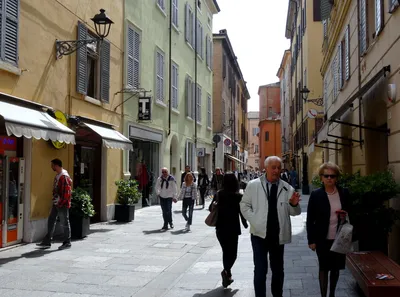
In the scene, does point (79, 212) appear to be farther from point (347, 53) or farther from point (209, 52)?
point (209, 52)

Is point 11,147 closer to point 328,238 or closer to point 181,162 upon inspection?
point 328,238

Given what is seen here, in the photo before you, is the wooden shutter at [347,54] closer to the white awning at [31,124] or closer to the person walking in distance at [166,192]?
the person walking in distance at [166,192]

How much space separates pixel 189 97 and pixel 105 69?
11.1 m

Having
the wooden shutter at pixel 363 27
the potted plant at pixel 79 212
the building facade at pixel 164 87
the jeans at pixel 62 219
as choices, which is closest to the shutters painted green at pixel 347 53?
the wooden shutter at pixel 363 27

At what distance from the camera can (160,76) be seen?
66.3 ft

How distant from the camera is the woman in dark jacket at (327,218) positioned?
218 inches

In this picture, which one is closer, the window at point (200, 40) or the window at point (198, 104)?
the window at point (198, 104)

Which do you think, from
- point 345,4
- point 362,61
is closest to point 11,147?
point 362,61

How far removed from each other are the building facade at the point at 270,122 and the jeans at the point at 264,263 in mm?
73242

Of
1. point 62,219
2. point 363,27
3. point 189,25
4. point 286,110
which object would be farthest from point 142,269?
point 286,110

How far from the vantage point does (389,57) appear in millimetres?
8297

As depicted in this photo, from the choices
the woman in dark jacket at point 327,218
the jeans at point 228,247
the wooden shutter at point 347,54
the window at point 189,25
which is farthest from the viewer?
the window at point 189,25

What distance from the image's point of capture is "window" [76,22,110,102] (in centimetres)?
1291

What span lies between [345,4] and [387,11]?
5.05 meters
